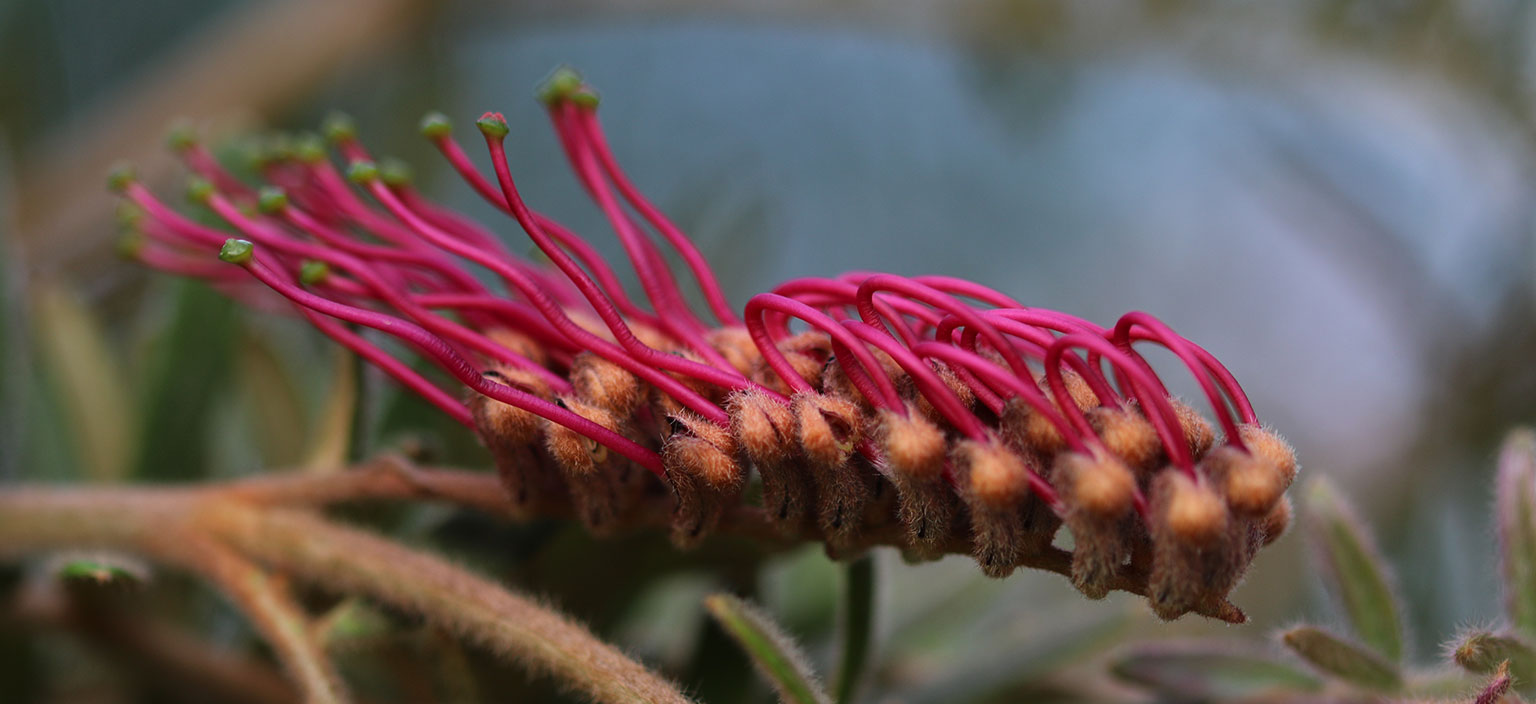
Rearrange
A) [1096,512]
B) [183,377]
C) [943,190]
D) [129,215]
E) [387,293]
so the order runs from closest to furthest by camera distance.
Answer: [1096,512], [387,293], [129,215], [183,377], [943,190]

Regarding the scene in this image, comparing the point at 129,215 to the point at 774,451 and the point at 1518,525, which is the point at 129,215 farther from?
the point at 1518,525

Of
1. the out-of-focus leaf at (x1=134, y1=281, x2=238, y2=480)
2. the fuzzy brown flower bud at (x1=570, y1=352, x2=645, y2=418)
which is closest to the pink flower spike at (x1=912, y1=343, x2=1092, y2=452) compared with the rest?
the fuzzy brown flower bud at (x1=570, y1=352, x2=645, y2=418)

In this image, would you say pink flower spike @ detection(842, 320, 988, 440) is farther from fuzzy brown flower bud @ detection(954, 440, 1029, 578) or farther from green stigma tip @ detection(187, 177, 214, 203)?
green stigma tip @ detection(187, 177, 214, 203)

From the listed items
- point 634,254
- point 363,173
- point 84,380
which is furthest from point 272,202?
point 84,380

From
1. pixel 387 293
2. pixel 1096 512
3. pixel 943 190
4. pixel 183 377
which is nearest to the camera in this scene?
pixel 1096 512

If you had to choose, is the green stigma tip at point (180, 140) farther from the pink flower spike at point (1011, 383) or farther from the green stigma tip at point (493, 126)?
the pink flower spike at point (1011, 383)

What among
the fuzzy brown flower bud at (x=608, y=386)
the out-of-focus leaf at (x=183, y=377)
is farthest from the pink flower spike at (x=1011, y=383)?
the out-of-focus leaf at (x=183, y=377)

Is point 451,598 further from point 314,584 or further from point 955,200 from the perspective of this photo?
point 955,200
